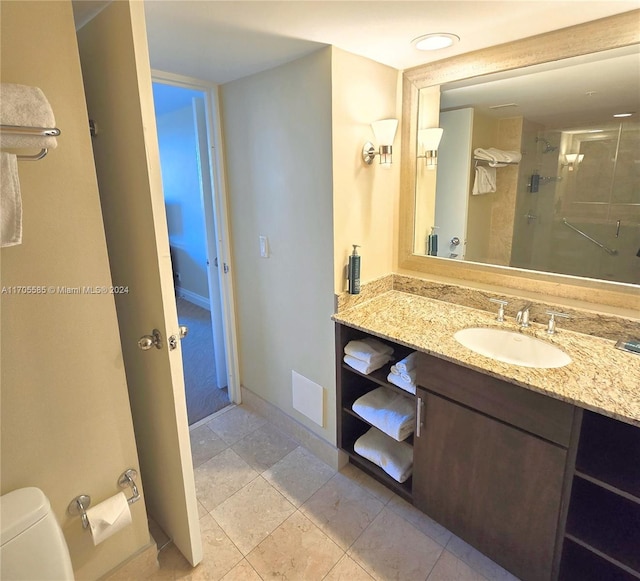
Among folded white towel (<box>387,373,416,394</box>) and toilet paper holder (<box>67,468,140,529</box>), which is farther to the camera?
folded white towel (<box>387,373,416,394</box>)

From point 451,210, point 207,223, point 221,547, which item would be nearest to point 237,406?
point 221,547

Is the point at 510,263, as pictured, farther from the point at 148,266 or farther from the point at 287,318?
the point at 148,266

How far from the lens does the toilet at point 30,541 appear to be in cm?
101

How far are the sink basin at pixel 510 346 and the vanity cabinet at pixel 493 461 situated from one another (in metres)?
0.22

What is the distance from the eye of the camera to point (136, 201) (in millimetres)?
1247

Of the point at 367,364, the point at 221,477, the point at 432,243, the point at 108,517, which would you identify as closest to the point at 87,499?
the point at 108,517

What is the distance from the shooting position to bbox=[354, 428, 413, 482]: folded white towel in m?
1.78

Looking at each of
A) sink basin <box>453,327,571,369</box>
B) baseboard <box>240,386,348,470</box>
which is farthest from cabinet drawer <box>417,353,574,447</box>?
baseboard <box>240,386,348,470</box>

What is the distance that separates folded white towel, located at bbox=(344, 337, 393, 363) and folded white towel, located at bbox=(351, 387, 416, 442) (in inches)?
8.9

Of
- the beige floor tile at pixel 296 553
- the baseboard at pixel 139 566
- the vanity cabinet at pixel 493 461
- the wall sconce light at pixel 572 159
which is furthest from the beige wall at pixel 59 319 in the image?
the wall sconce light at pixel 572 159

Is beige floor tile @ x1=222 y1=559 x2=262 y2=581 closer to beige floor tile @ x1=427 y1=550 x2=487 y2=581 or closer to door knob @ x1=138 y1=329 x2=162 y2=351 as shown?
beige floor tile @ x1=427 y1=550 x2=487 y2=581

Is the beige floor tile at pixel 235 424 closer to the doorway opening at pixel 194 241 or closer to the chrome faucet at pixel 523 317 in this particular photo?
the doorway opening at pixel 194 241

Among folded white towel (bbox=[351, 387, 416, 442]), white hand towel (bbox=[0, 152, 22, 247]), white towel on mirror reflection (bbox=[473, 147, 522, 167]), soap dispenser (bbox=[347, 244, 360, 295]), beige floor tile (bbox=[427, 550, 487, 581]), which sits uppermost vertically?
white towel on mirror reflection (bbox=[473, 147, 522, 167])

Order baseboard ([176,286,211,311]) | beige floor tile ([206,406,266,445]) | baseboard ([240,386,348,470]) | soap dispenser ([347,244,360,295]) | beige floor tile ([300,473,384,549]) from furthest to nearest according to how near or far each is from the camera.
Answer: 1. baseboard ([176,286,211,311])
2. beige floor tile ([206,406,266,445])
3. baseboard ([240,386,348,470])
4. soap dispenser ([347,244,360,295])
5. beige floor tile ([300,473,384,549])
